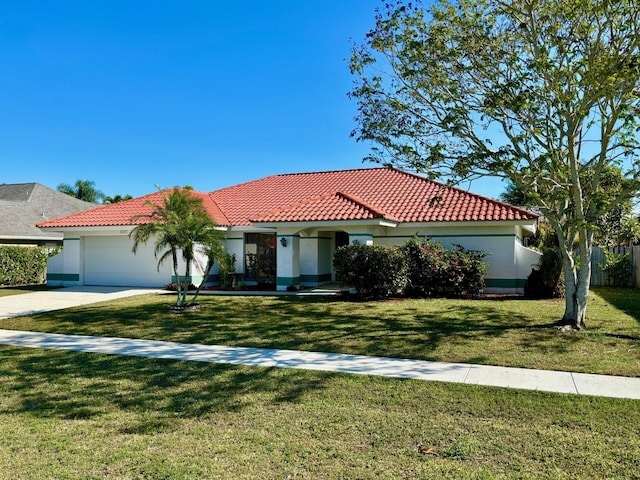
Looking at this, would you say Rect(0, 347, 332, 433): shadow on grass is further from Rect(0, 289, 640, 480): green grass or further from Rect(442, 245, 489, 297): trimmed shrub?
Rect(442, 245, 489, 297): trimmed shrub

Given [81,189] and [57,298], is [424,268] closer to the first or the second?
[57,298]

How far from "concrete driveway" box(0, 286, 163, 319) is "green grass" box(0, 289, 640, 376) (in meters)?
1.26

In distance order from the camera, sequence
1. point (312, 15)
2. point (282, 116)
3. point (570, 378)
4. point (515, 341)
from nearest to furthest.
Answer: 1. point (570, 378)
2. point (515, 341)
3. point (312, 15)
4. point (282, 116)

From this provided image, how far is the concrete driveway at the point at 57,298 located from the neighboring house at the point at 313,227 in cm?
162

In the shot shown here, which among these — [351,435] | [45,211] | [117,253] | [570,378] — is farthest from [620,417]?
[45,211]

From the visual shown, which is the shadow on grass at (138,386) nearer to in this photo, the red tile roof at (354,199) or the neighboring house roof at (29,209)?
the red tile roof at (354,199)

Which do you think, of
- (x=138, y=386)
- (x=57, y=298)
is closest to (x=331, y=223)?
(x=57, y=298)

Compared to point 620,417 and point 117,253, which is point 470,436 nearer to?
point 620,417

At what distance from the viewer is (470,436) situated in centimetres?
500

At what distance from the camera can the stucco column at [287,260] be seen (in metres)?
19.8

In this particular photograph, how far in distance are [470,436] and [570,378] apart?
3.01 metres

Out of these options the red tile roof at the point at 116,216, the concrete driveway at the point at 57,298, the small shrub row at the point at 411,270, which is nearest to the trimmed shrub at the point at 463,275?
the small shrub row at the point at 411,270

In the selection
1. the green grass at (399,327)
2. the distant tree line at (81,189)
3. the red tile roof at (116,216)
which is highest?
the distant tree line at (81,189)

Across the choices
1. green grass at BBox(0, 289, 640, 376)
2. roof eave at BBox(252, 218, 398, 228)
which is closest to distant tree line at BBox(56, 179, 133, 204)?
roof eave at BBox(252, 218, 398, 228)
